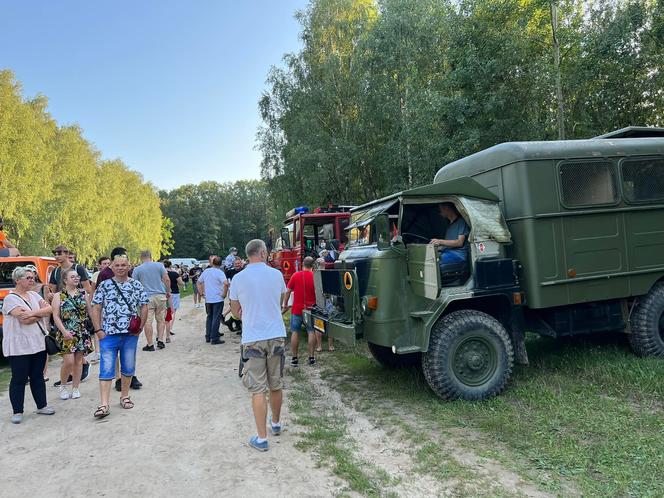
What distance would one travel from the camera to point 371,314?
211 inches

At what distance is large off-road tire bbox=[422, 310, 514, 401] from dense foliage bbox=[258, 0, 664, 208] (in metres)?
11.4

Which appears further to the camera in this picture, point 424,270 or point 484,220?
point 484,220

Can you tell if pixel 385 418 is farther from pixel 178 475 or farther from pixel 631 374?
pixel 631 374

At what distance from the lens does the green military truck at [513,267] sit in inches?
209

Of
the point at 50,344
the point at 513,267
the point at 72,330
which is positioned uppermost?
the point at 513,267

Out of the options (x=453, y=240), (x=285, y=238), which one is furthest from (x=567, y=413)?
(x=285, y=238)

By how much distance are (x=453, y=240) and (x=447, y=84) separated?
12.8 m

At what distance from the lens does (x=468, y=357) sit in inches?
212

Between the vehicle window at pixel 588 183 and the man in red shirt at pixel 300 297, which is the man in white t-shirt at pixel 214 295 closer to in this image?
the man in red shirt at pixel 300 297

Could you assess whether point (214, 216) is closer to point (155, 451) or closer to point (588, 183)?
point (588, 183)

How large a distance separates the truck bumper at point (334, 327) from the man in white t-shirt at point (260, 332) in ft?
3.90

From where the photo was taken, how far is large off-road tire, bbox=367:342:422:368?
6930mm

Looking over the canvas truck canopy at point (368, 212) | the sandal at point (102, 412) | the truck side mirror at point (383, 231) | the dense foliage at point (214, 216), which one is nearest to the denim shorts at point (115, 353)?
the sandal at point (102, 412)

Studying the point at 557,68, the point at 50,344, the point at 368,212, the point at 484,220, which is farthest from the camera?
the point at 557,68
